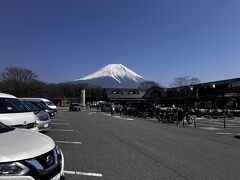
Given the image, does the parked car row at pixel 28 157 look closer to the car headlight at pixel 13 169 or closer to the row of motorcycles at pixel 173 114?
the car headlight at pixel 13 169

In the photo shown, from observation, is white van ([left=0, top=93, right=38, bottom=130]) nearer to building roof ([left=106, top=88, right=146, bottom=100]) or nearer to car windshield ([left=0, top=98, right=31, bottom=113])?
car windshield ([left=0, top=98, right=31, bottom=113])

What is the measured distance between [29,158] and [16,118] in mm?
6150

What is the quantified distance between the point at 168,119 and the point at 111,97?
80.2 meters

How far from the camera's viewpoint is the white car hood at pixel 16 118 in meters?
9.52

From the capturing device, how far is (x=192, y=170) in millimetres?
7578

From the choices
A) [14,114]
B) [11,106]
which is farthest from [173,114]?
[14,114]

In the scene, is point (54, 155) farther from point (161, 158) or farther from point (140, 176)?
point (161, 158)

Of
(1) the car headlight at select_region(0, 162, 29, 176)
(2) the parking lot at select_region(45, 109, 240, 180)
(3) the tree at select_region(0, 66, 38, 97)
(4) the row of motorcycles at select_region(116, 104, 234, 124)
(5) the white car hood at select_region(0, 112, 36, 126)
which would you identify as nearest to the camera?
(1) the car headlight at select_region(0, 162, 29, 176)

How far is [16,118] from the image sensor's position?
9875mm

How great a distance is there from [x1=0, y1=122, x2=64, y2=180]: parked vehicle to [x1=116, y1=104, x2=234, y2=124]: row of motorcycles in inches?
733

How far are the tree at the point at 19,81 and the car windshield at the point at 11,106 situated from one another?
258ft

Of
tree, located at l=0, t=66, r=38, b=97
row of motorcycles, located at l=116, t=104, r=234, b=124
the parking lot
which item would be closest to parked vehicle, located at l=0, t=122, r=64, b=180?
the parking lot

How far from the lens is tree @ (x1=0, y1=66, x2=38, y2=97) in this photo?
290ft

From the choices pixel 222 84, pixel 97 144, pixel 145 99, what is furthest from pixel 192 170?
pixel 145 99
